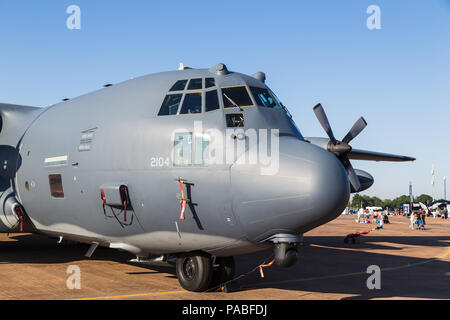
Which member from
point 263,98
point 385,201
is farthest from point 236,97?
point 385,201

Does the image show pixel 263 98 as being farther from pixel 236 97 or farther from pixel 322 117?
pixel 322 117

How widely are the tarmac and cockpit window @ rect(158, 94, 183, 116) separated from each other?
387cm

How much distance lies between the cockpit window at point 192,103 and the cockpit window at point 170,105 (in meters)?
0.16

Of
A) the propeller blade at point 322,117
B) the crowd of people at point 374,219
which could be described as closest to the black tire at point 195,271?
the propeller blade at point 322,117

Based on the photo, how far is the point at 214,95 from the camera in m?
8.92

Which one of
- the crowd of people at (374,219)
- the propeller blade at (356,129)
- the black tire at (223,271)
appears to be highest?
the propeller blade at (356,129)

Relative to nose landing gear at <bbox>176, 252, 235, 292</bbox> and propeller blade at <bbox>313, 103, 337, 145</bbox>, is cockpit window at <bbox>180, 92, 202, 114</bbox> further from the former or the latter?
propeller blade at <bbox>313, 103, 337, 145</bbox>

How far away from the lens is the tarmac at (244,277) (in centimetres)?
983

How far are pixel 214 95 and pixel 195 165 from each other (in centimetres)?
159

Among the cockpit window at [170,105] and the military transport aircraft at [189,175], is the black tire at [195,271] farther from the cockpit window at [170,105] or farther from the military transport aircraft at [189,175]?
the cockpit window at [170,105]

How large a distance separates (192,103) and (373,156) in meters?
15.9

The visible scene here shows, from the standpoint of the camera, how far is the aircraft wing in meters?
21.5
